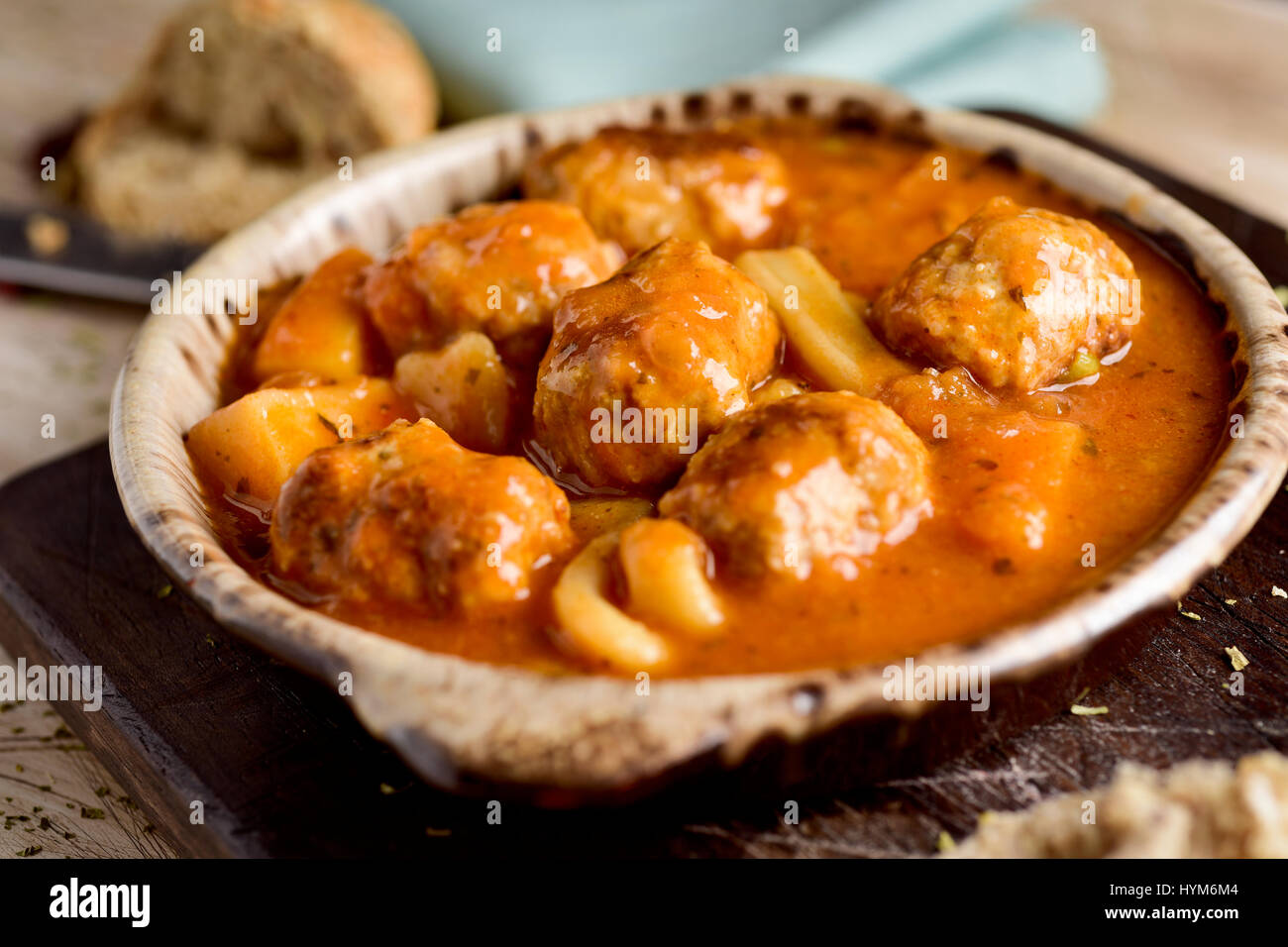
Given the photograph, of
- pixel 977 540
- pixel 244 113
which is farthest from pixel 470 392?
pixel 244 113

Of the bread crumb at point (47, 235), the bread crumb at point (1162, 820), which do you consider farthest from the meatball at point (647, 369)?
the bread crumb at point (47, 235)

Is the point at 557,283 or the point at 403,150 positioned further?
the point at 403,150

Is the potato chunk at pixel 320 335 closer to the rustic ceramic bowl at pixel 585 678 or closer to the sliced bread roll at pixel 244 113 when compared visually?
the rustic ceramic bowl at pixel 585 678

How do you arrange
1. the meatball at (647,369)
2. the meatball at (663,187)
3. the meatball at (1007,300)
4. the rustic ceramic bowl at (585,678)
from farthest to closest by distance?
the meatball at (663,187) → the meatball at (1007,300) → the meatball at (647,369) → the rustic ceramic bowl at (585,678)

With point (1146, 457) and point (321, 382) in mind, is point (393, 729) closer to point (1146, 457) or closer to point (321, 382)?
point (321, 382)

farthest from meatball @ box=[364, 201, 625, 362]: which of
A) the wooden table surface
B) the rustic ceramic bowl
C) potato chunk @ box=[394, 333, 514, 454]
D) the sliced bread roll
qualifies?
the sliced bread roll
